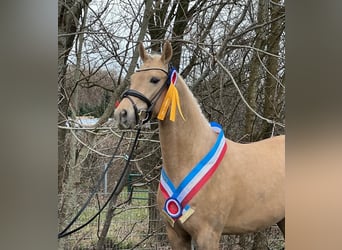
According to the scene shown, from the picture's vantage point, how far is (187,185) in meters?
2.41

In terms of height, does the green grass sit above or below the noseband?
below

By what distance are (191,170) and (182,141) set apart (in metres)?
0.15

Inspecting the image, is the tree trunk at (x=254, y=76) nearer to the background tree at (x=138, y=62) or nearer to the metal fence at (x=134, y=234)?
→ the background tree at (x=138, y=62)

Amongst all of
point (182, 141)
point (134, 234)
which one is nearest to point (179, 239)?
point (182, 141)

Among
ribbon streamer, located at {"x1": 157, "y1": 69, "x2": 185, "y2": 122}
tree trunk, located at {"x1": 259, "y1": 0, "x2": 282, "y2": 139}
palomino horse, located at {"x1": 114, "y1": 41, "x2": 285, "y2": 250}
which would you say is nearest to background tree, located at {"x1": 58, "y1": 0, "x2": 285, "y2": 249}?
tree trunk, located at {"x1": 259, "y1": 0, "x2": 282, "y2": 139}

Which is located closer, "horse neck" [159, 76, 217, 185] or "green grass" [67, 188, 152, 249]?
"horse neck" [159, 76, 217, 185]

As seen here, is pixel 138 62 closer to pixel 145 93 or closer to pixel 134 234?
pixel 145 93

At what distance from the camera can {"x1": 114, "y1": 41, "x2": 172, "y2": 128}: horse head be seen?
92.0 inches

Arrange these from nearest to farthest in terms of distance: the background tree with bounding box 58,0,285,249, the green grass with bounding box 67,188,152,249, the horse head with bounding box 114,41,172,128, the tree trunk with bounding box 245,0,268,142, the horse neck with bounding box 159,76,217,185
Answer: the horse head with bounding box 114,41,172,128 → the horse neck with bounding box 159,76,217,185 → the background tree with bounding box 58,0,285,249 → the tree trunk with bounding box 245,0,268,142 → the green grass with bounding box 67,188,152,249

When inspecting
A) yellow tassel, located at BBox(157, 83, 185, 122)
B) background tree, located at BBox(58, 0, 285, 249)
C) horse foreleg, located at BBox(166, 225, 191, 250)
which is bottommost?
horse foreleg, located at BBox(166, 225, 191, 250)

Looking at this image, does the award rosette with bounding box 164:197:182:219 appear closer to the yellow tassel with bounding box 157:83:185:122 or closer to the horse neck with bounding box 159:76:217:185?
the horse neck with bounding box 159:76:217:185
